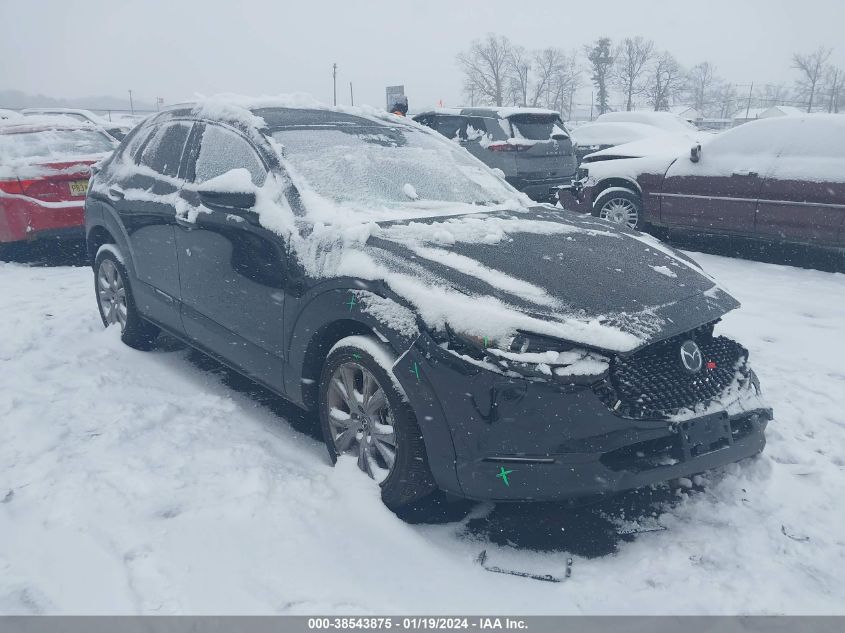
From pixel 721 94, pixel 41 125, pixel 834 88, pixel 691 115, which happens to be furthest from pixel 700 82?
pixel 41 125

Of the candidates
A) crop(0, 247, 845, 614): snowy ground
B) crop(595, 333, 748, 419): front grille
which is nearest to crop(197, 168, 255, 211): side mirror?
crop(0, 247, 845, 614): snowy ground

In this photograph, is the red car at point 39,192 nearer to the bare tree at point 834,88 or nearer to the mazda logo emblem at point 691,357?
the mazda logo emblem at point 691,357

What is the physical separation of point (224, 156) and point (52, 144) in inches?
220

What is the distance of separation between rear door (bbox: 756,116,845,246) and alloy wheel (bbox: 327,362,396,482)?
6080mm

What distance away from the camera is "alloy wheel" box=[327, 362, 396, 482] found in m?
2.83

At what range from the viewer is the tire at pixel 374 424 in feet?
8.84

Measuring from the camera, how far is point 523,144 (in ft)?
33.4

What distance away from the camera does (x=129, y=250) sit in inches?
181

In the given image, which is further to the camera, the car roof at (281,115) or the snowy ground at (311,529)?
the car roof at (281,115)

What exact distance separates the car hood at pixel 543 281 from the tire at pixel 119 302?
2488mm

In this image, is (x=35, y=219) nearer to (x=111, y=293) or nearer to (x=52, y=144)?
(x=52, y=144)

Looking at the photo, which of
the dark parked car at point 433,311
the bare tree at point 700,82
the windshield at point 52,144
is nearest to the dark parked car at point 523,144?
the windshield at point 52,144

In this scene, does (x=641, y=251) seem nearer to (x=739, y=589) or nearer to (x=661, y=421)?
(x=661, y=421)
